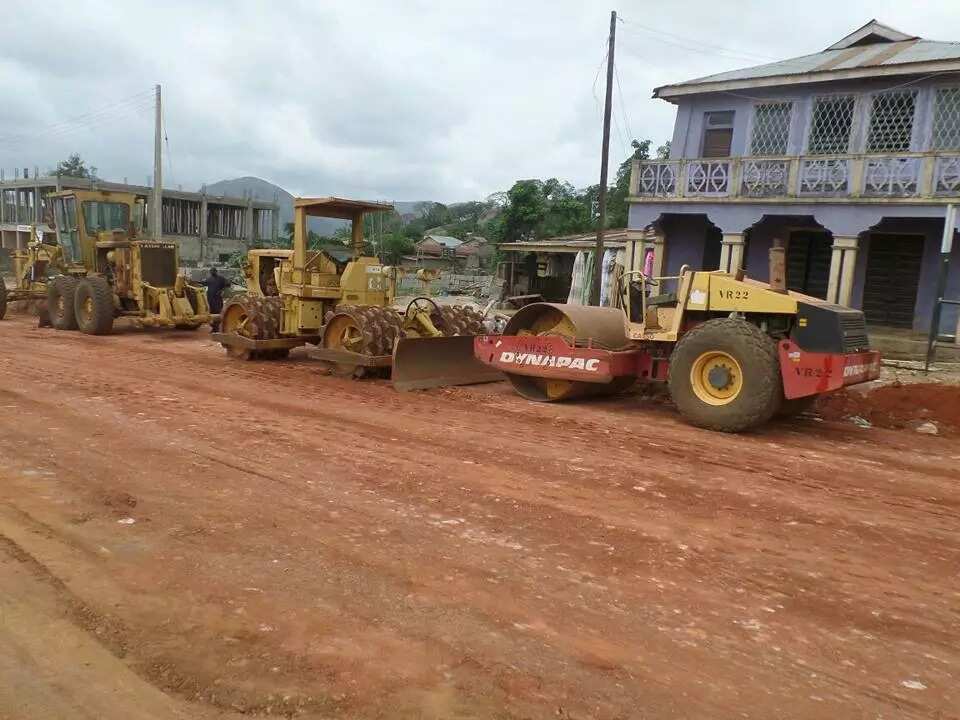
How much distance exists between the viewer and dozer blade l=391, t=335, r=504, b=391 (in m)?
10.0

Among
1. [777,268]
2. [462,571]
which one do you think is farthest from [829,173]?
[462,571]

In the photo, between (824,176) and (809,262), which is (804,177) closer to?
(824,176)

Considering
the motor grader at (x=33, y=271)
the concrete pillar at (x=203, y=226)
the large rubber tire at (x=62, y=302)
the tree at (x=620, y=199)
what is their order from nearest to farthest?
1. the large rubber tire at (x=62, y=302)
2. the motor grader at (x=33, y=271)
3. the tree at (x=620, y=199)
4. the concrete pillar at (x=203, y=226)

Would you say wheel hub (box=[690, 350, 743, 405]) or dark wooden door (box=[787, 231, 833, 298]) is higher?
dark wooden door (box=[787, 231, 833, 298])

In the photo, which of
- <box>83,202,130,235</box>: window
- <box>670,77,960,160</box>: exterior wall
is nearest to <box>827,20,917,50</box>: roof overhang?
<box>670,77,960,160</box>: exterior wall

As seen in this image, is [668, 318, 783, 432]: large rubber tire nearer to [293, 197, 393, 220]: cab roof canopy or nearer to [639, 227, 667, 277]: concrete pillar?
[293, 197, 393, 220]: cab roof canopy

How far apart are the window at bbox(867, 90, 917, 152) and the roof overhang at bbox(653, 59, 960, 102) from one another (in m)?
0.50

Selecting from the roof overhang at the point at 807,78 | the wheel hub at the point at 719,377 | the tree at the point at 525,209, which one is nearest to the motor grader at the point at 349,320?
the wheel hub at the point at 719,377

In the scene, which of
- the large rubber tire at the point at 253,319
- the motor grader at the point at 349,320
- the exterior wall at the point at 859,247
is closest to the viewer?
the motor grader at the point at 349,320

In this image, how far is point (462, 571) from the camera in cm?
422

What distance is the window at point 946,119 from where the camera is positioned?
1467 centimetres

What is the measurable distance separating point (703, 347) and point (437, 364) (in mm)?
3695

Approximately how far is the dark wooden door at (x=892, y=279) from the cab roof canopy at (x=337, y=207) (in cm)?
1058

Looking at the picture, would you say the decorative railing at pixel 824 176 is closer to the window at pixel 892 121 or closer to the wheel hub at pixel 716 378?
the window at pixel 892 121
